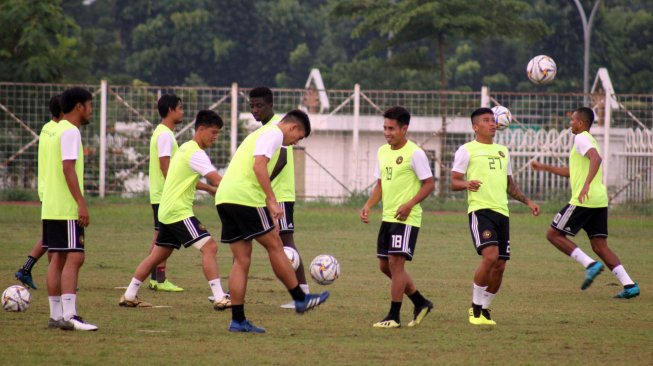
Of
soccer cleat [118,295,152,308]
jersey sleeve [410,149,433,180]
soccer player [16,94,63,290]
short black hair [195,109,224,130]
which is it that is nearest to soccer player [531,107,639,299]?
jersey sleeve [410,149,433,180]

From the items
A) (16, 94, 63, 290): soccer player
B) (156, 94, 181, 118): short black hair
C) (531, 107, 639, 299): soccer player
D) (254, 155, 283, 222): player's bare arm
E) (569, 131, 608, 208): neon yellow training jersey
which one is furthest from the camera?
(569, 131, 608, 208): neon yellow training jersey

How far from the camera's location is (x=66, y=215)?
896 cm

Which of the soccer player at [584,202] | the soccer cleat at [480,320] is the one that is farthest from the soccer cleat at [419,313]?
the soccer player at [584,202]

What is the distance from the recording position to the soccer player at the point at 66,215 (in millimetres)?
8883

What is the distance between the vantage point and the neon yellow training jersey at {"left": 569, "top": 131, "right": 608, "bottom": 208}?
41.4 ft

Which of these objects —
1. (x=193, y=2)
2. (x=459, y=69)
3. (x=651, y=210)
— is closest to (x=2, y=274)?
(x=651, y=210)

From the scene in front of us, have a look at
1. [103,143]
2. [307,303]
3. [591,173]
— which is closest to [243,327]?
[307,303]

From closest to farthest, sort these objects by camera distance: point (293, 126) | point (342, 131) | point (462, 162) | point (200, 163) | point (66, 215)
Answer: point (66, 215)
point (293, 126)
point (200, 163)
point (462, 162)
point (342, 131)

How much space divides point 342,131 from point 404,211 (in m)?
18.2

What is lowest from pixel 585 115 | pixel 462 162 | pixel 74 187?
pixel 74 187

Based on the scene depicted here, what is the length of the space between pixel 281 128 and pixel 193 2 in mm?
58956

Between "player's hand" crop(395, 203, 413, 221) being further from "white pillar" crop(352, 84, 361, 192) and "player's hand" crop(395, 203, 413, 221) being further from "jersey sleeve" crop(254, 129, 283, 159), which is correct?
"white pillar" crop(352, 84, 361, 192)

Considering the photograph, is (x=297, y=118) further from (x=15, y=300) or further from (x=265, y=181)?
(x=15, y=300)

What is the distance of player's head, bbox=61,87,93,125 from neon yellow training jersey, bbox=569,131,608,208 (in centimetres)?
611
